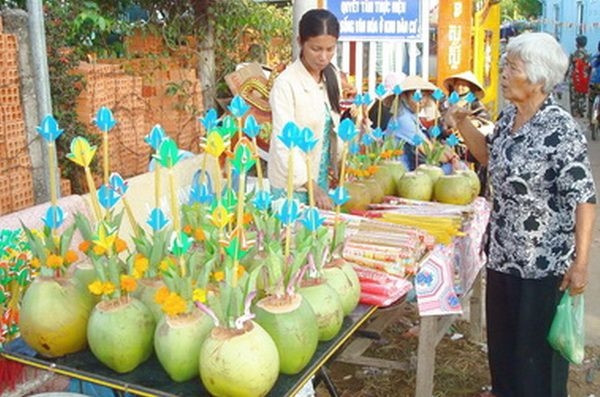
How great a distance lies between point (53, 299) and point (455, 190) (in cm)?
175

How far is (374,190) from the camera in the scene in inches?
105

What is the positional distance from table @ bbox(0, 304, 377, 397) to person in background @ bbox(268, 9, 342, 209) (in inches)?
37.2

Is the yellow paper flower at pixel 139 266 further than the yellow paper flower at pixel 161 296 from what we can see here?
Yes

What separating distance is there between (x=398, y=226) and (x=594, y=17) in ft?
67.4

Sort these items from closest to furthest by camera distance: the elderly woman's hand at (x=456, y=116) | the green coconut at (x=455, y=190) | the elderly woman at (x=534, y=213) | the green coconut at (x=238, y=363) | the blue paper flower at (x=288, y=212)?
the green coconut at (x=238, y=363)
the blue paper flower at (x=288, y=212)
the elderly woman at (x=534, y=213)
the elderly woman's hand at (x=456, y=116)
the green coconut at (x=455, y=190)

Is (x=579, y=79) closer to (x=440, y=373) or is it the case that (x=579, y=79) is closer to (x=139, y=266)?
(x=440, y=373)

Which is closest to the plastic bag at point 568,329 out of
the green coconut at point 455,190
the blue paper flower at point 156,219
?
the green coconut at point 455,190

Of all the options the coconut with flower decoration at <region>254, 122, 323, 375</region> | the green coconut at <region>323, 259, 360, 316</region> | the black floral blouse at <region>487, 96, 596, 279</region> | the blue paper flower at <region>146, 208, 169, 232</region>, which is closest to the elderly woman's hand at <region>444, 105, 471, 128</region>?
the black floral blouse at <region>487, 96, 596, 279</region>

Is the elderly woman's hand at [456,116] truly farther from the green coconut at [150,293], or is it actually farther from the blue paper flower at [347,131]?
the green coconut at [150,293]

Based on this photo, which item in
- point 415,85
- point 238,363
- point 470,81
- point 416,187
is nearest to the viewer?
point 238,363

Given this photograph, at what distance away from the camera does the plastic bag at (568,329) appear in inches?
87.7

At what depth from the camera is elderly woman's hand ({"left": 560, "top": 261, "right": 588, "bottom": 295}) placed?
7.21ft

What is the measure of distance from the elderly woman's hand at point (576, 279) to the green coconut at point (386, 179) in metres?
0.82

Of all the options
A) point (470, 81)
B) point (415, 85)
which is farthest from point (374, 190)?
point (470, 81)
